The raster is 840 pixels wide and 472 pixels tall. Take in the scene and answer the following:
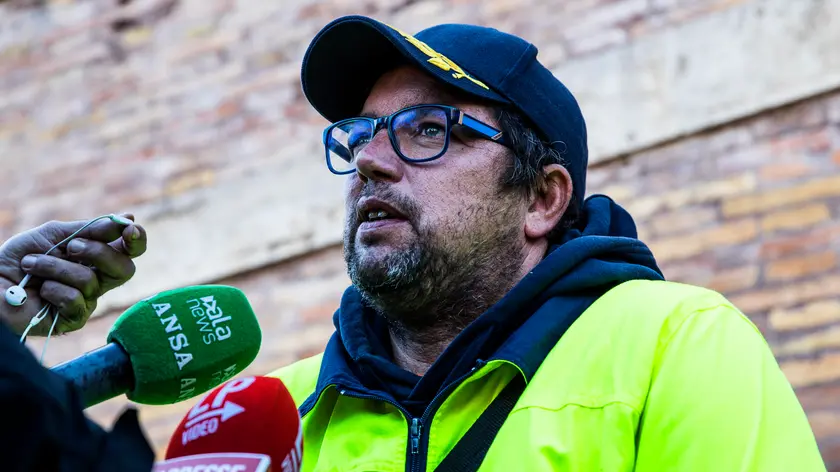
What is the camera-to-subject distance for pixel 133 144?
5.19 meters

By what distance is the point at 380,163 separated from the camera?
2438 mm

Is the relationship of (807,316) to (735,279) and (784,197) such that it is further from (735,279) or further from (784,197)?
(784,197)

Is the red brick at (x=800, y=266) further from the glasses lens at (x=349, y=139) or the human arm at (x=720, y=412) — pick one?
the human arm at (x=720, y=412)

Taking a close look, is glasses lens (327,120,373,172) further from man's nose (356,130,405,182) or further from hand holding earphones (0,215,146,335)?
hand holding earphones (0,215,146,335)

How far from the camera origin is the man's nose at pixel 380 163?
7.98 ft

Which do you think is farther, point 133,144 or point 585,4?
point 133,144

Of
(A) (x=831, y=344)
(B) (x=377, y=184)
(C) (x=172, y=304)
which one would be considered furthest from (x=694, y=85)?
(C) (x=172, y=304)

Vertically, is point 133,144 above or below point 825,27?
below

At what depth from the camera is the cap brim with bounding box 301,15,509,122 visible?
8.07ft

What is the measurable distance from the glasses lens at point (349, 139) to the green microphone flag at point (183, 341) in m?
0.79

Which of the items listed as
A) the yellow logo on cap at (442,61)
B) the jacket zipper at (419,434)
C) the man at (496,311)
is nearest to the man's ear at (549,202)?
the man at (496,311)

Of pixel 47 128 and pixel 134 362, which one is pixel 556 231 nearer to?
pixel 134 362

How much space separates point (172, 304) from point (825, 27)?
295 centimetres

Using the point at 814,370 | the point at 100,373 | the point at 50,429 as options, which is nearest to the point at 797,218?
the point at 814,370
